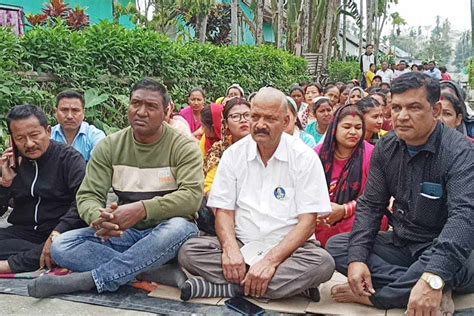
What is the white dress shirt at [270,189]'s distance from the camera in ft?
11.3

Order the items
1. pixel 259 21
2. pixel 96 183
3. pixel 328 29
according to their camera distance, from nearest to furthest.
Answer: pixel 96 183 < pixel 259 21 < pixel 328 29

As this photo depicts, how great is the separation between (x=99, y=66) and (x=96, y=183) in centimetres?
402

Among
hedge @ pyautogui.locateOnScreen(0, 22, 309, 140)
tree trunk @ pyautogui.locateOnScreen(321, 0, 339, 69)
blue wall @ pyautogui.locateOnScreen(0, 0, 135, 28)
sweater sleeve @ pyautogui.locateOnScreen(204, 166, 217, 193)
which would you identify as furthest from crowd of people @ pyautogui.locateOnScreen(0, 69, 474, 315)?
tree trunk @ pyautogui.locateOnScreen(321, 0, 339, 69)

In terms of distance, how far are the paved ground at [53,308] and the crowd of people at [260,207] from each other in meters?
0.08

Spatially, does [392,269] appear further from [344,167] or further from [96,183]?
[96,183]

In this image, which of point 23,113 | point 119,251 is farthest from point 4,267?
point 23,113

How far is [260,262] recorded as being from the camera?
10.7ft

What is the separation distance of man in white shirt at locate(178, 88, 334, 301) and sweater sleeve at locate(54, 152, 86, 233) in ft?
2.91

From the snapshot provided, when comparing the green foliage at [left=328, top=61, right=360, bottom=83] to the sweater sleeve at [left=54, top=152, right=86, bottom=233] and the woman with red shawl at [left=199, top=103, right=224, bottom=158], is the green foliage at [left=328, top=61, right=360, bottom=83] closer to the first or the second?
the woman with red shawl at [left=199, top=103, right=224, bottom=158]

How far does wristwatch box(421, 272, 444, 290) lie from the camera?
109 inches

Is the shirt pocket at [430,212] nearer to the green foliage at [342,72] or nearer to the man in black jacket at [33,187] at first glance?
the man in black jacket at [33,187]

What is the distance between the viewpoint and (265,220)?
350cm

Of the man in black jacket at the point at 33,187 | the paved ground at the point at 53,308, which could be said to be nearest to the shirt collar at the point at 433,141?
the paved ground at the point at 53,308

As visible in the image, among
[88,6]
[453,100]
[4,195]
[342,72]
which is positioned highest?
[88,6]
